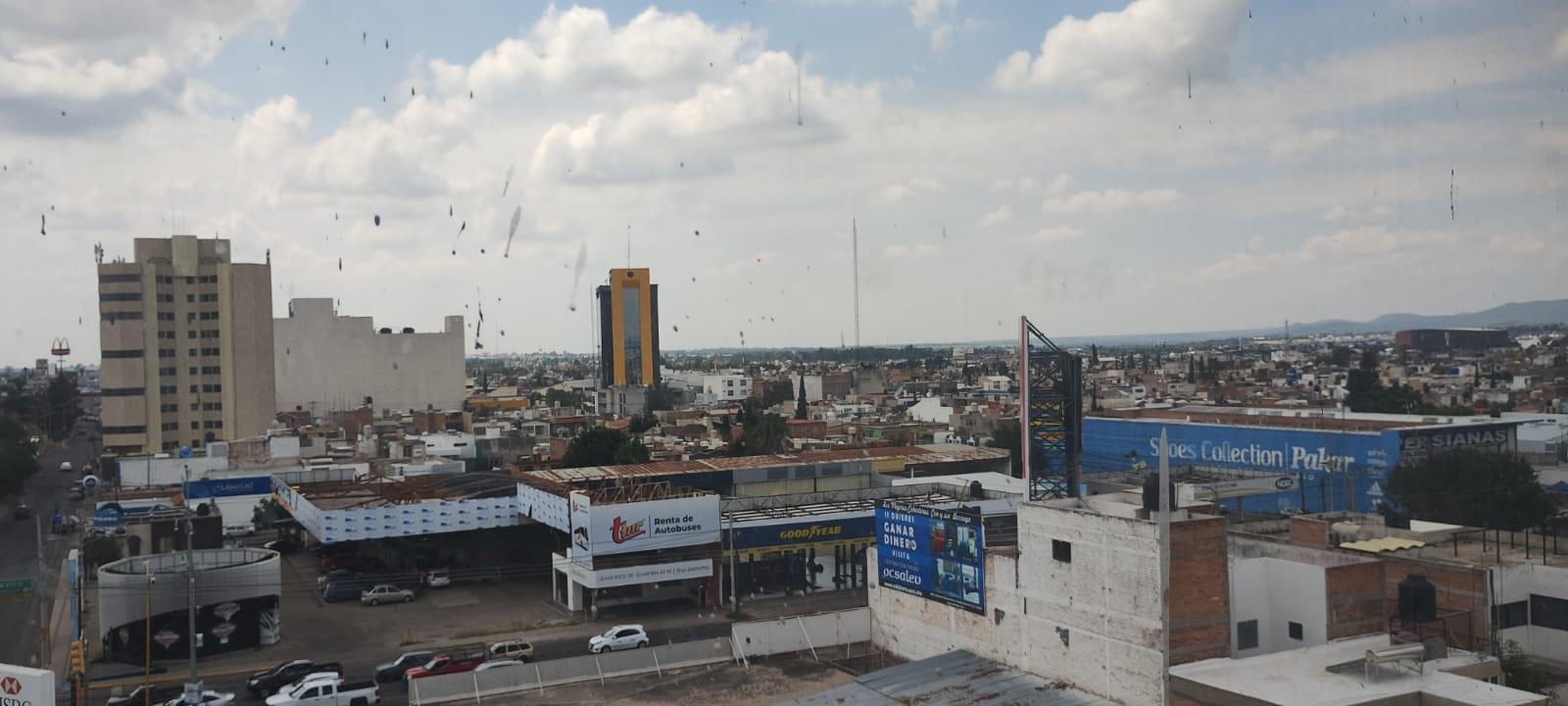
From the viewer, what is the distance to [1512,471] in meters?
34.4

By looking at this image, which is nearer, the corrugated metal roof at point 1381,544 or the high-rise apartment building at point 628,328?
the corrugated metal roof at point 1381,544

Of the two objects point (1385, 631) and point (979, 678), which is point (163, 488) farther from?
point (1385, 631)

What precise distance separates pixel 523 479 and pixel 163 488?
79.7ft

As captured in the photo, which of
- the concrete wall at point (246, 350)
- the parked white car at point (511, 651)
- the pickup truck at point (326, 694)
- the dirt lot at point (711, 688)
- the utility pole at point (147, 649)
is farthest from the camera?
the concrete wall at point (246, 350)

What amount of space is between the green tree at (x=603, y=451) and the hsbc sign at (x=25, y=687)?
31345 mm

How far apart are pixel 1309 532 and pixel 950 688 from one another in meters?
8.21

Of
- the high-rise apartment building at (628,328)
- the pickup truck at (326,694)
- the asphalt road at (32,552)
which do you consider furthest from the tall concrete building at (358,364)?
the pickup truck at (326,694)

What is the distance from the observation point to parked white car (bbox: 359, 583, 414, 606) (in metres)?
32.5

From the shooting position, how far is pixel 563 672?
68.6ft

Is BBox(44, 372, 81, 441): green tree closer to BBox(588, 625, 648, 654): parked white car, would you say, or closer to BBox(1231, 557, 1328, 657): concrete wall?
BBox(588, 625, 648, 654): parked white car

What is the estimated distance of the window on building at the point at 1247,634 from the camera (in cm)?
1839

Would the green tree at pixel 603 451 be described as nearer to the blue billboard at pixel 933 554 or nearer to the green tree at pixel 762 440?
the green tree at pixel 762 440

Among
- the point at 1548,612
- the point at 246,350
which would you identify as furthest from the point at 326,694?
the point at 246,350

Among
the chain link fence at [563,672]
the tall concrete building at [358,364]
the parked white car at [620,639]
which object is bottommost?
the parked white car at [620,639]
